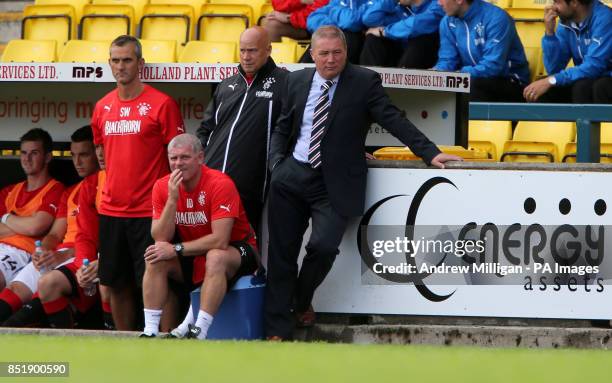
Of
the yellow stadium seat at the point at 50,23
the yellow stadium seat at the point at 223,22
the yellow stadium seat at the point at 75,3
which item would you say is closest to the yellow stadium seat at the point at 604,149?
the yellow stadium seat at the point at 223,22

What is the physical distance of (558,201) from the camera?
29.6ft

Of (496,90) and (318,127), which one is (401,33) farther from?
(318,127)

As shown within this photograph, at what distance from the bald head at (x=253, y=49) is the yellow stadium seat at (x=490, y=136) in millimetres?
A: 3530

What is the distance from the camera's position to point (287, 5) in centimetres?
1224

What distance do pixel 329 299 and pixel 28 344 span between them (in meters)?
2.46

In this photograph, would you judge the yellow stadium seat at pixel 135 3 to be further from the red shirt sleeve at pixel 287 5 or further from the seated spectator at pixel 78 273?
the seated spectator at pixel 78 273

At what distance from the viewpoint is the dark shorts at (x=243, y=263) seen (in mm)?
8750

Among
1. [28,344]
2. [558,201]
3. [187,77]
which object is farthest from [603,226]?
[28,344]

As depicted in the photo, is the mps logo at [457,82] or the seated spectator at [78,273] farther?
the mps logo at [457,82]

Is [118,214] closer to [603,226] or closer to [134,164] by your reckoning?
[134,164]

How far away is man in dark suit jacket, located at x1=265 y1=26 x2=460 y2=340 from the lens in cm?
879

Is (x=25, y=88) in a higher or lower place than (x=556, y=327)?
higher

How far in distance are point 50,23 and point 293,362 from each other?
345 inches

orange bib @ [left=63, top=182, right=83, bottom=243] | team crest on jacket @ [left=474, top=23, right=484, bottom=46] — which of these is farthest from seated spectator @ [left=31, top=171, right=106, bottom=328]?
team crest on jacket @ [left=474, top=23, right=484, bottom=46]
